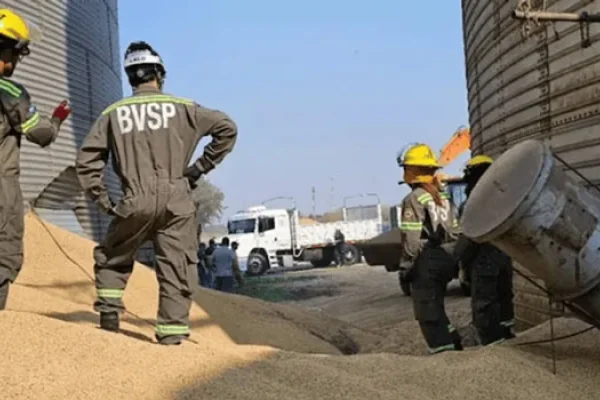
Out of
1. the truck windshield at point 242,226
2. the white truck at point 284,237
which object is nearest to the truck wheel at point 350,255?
the white truck at point 284,237

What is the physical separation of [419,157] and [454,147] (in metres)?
18.3

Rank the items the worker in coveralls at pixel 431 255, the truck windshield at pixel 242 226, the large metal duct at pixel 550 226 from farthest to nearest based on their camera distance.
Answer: the truck windshield at pixel 242 226, the worker in coveralls at pixel 431 255, the large metal duct at pixel 550 226

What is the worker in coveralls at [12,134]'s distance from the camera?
4605 millimetres

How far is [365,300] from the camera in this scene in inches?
679

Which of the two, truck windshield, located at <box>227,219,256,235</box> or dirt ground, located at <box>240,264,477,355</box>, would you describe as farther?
truck windshield, located at <box>227,219,256,235</box>

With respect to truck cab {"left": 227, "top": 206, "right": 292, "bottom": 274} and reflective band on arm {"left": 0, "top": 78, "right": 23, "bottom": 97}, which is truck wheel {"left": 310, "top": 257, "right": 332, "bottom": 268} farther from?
reflective band on arm {"left": 0, "top": 78, "right": 23, "bottom": 97}

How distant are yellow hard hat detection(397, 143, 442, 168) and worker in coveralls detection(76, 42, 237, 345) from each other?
150 cm

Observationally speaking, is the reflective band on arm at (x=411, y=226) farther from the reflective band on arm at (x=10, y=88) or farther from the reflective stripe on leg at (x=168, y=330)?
the reflective band on arm at (x=10, y=88)

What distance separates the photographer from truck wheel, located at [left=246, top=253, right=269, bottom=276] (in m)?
30.9

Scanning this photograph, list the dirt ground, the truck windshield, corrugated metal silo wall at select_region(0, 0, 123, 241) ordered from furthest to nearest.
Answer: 1. the truck windshield
2. corrugated metal silo wall at select_region(0, 0, 123, 241)
3. the dirt ground

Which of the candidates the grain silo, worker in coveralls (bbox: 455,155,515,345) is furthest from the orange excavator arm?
worker in coveralls (bbox: 455,155,515,345)

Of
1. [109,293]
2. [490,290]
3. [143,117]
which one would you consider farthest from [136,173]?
[490,290]

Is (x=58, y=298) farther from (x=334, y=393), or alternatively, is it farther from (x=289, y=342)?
(x=334, y=393)

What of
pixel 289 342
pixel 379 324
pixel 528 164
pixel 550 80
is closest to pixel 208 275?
pixel 379 324
